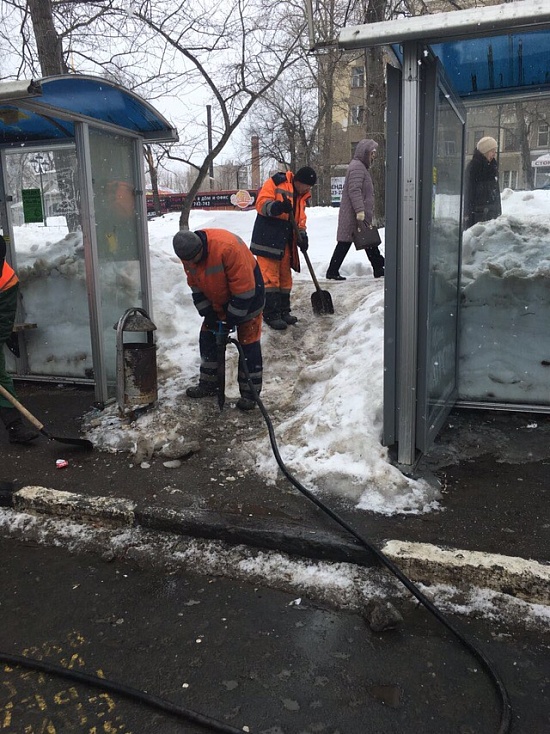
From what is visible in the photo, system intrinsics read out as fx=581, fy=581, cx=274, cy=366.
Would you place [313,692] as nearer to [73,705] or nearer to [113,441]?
[73,705]

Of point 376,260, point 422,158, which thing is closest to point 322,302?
point 376,260

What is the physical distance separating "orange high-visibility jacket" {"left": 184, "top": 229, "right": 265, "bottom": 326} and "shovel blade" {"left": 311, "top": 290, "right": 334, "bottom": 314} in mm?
1706

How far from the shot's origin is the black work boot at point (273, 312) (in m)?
6.36

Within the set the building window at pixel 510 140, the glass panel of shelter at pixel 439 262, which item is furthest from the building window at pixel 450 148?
the building window at pixel 510 140

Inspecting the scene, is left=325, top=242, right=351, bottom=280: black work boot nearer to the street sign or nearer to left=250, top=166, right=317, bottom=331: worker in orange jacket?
left=250, top=166, right=317, bottom=331: worker in orange jacket

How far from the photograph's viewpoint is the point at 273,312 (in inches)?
254

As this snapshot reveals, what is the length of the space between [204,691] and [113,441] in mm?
2745

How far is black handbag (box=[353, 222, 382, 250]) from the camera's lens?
7047 mm

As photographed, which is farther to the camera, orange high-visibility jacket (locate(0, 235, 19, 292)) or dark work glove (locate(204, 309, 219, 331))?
dark work glove (locate(204, 309, 219, 331))

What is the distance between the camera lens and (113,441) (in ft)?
15.7

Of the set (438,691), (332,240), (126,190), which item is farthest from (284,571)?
(332,240)

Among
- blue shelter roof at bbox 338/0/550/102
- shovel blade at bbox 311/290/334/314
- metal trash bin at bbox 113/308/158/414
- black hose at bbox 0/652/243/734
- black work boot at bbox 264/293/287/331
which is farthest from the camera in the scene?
shovel blade at bbox 311/290/334/314

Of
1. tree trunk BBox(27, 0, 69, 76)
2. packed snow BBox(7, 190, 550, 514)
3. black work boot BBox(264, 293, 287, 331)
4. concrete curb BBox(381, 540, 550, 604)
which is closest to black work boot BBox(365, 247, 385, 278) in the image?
packed snow BBox(7, 190, 550, 514)

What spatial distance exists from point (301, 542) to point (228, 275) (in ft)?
7.90
